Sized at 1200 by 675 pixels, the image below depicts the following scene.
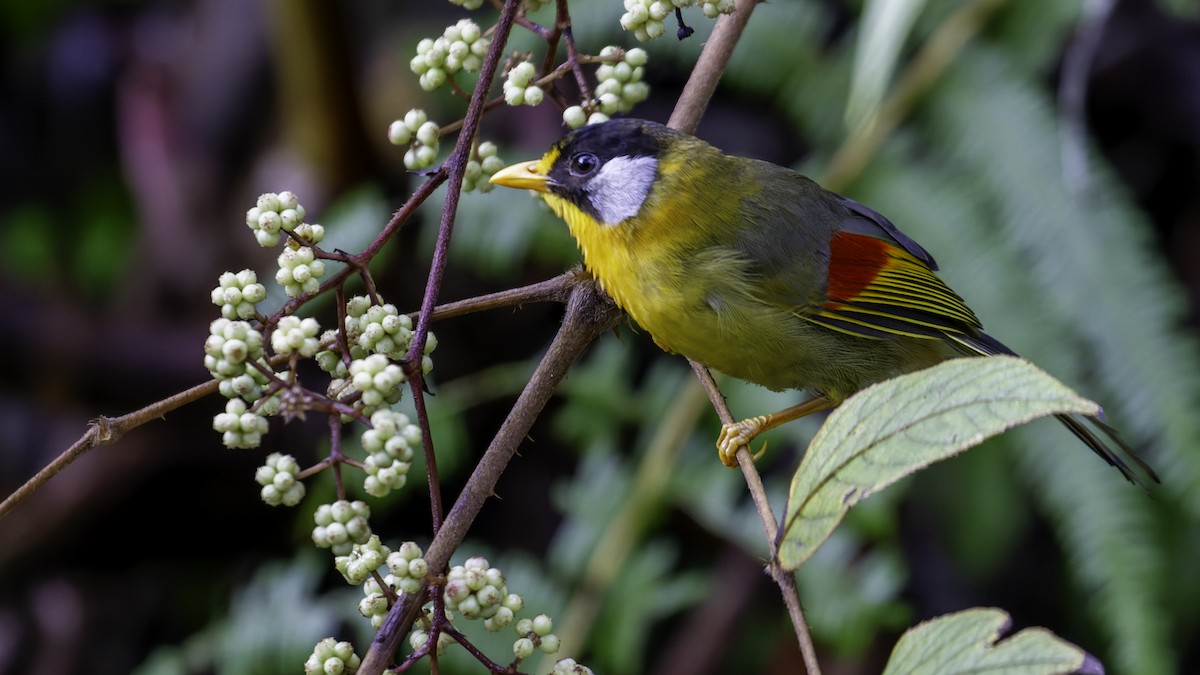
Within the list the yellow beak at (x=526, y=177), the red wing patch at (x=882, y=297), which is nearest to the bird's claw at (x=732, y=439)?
the red wing patch at (x=882, y=297)

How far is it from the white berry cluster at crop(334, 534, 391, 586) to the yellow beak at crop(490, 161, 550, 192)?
36.4 inches

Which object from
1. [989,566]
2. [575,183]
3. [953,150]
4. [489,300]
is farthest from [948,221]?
[489,300]

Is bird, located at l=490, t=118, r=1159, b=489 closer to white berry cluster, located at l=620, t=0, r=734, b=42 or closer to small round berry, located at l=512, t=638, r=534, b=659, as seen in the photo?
white berry cluster, located at l=620, t=0, r=734, b=42

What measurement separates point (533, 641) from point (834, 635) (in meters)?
1.61

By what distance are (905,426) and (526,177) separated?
110cm

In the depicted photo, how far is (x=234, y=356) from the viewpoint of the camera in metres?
1.14

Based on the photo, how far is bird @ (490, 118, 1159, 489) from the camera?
2061mm

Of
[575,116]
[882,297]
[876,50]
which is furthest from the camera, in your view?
[876,50]

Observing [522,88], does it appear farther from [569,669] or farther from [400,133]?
[569,669]

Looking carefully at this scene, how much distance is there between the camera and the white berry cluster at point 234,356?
3.76 feet

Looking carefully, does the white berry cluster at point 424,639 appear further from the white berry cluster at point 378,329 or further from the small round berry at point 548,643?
the white berry cluster at point 378,329

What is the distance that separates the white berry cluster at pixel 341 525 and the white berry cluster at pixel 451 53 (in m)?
0.56

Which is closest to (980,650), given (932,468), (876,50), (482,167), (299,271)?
(299,271)

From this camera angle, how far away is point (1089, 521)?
2773mm
